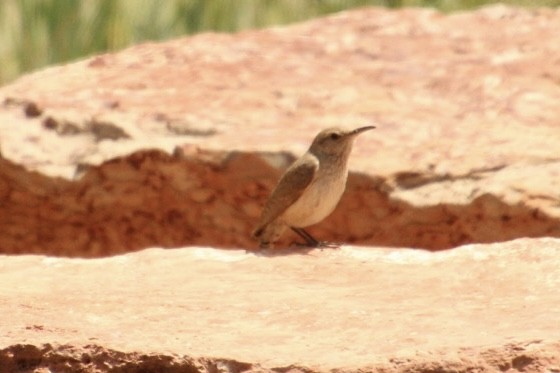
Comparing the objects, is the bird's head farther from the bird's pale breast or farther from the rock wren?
the bird's pale breast

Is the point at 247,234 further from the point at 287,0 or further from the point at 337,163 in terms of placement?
the point at 287,0

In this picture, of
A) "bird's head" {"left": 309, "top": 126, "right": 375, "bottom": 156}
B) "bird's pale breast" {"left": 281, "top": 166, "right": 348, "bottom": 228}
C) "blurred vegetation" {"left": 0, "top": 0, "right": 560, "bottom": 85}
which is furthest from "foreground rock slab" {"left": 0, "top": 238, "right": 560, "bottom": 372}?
"blurred vegetation" {"left": 0, "top": 0, "right": 560, "bottom": 85}

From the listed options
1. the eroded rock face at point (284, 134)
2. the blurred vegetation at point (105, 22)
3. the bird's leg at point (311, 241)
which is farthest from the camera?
the blurred vegetation at point (105, 22)

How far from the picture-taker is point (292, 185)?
6.60 m

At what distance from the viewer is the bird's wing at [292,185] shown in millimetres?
6590

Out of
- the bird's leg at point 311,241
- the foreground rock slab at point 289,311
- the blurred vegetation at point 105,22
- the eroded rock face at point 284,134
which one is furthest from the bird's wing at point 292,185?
the blurred vegetation at point 105,22

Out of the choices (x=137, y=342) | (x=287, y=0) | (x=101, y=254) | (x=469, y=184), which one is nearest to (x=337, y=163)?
(x=469, y=184)

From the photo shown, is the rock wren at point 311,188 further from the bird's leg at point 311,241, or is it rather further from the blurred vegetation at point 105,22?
the blurred vegetation at point 105,22

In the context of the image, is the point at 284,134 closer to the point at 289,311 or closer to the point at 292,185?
the point at 292,185

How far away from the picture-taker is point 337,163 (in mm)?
6617

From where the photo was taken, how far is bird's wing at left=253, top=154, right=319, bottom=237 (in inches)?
259

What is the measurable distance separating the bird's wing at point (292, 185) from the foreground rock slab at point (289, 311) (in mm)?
1115

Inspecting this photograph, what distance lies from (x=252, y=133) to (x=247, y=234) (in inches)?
20.1

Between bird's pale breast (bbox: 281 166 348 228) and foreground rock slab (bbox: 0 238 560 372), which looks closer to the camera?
foreground rock slab (bbox: 0 238 560 372)
